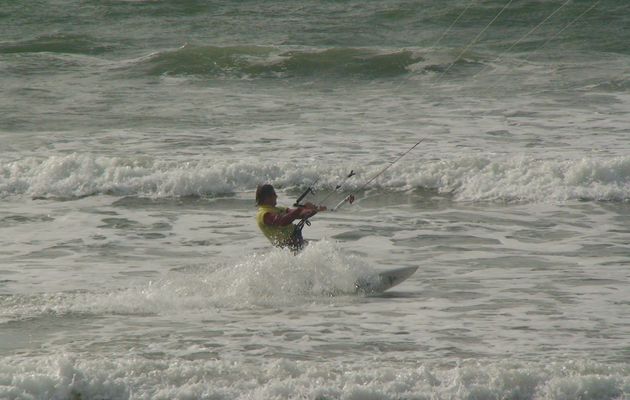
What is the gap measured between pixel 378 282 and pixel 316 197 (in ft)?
17.9

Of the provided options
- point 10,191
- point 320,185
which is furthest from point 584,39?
point 10,191

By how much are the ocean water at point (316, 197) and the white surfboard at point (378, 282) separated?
11 centimetres

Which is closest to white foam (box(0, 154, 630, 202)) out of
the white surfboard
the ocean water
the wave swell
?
the ocean water

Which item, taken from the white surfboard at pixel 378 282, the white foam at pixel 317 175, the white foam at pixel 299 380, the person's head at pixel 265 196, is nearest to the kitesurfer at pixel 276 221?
the person's head at pixel 265 196

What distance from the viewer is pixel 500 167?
16422 millimetres

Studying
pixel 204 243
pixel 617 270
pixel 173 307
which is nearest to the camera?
pixel 173 307

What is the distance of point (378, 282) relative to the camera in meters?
10.8

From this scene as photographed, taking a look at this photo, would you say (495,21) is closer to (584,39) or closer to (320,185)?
(584,39)

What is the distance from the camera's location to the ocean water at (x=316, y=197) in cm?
854

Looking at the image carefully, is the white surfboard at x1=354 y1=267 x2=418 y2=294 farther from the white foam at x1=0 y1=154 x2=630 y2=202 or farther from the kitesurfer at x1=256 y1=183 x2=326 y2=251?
the white foam at x1=0 y1=154 x2=630 y2=202

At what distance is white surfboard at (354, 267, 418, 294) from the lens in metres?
10.7

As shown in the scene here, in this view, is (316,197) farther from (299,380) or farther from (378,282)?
(299,380)

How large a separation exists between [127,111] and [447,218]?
871 centimetres

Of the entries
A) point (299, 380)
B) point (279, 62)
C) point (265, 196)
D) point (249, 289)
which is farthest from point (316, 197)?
point (279, 62)
